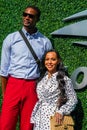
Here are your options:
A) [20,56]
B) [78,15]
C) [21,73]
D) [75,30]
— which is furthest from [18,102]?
[78,15]

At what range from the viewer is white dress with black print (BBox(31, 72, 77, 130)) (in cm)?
379

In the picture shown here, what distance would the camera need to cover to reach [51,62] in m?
3.85

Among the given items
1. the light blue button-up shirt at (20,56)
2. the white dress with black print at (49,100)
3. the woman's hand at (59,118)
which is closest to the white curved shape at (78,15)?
the light blue button-up shirt at (20,56)

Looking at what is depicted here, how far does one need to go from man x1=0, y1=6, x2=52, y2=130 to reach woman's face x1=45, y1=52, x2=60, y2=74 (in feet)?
0.52

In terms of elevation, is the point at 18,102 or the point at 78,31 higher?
the point at 78,31

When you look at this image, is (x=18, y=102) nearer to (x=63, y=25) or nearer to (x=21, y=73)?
(x=21, y=73)

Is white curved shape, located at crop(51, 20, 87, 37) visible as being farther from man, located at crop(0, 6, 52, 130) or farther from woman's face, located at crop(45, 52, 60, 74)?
woman's face, located at crop(45, 52, 60, 74)

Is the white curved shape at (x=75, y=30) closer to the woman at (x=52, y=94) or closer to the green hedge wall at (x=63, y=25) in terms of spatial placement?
the green hedge wall at (x=63, y=25)

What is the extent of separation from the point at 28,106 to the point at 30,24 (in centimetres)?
81

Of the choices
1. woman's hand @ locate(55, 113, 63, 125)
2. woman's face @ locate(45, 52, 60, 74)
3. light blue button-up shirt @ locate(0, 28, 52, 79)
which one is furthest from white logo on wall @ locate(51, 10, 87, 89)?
woman's hand @ locate(55, 113, 63, 125)

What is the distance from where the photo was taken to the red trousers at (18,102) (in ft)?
12.9

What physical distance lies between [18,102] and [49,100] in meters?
0.33

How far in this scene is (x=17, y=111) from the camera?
4.00 meters

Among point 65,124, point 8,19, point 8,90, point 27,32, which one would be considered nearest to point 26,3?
point 8,19
